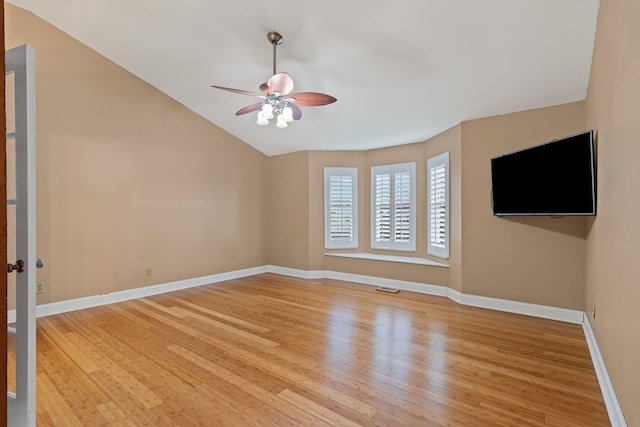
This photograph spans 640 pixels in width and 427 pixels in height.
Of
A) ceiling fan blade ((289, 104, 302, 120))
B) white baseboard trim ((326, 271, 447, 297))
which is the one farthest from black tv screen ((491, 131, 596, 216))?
ceiling fan blade ((289, 104, 302, 120))

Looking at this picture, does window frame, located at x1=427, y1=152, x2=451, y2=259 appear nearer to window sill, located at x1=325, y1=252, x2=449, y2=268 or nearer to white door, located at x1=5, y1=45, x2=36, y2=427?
window sill, located at x1=325, y1=252, x2=449, y2=268

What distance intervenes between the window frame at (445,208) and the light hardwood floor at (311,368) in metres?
1.00

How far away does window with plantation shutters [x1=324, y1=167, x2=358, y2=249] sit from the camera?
19.6ft

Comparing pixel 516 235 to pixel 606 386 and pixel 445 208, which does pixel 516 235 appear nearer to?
pixel 445 208

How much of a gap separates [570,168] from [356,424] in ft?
8.83

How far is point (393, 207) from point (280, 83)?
A: 341 centimetres

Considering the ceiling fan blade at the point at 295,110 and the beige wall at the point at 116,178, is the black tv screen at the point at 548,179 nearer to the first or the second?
the ceiling fan blade at the point at 295,110

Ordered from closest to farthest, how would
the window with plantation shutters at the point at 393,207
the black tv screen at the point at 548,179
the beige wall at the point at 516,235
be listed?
1. the black tv screen at the point at 548,179
2. the beige wall at the point at 516,235
3. the window with plantation shutters at the point at 393,207

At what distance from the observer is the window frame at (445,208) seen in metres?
4.60

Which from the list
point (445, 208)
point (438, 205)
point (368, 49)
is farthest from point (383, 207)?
point (368, 49)

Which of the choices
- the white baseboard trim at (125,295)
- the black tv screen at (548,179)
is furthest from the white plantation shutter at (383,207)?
the white baseboard trim at (125,295)

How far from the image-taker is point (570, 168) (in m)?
2.72


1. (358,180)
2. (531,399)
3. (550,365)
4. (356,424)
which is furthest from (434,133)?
(356,424)

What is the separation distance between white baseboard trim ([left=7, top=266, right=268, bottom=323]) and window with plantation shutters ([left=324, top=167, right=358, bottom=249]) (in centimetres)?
181
